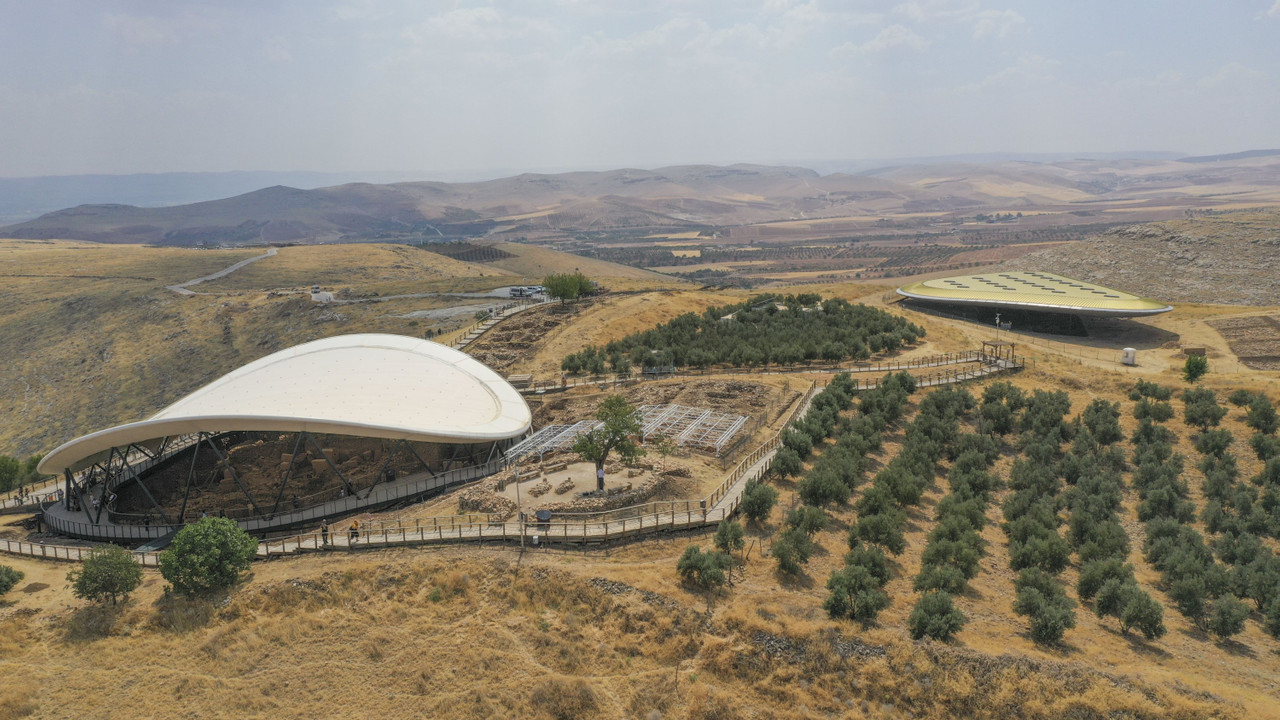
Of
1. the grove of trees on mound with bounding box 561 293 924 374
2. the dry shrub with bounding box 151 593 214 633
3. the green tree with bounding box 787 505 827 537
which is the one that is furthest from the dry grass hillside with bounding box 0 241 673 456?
the green tree with bounding box 787 505 827 537

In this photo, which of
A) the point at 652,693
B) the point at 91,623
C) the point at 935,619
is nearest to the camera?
the point at 652,693

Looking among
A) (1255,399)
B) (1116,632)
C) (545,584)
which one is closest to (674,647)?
(545,584)

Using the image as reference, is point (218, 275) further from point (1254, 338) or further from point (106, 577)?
point (1254, 338)

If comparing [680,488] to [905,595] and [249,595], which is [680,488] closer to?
[905,595]

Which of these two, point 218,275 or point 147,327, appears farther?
point 218,275

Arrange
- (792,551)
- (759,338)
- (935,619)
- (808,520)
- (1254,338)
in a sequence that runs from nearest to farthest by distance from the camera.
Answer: (935,619), (792,551), (808,520), (759,338), (1254,338)

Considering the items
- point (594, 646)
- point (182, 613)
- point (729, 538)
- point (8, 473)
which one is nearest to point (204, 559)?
point (182, 613)

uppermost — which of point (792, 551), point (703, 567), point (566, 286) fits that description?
point (566, 286)

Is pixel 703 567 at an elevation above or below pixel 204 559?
below

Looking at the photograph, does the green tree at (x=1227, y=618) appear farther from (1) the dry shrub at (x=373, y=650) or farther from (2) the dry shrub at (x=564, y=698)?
(1) the dry shrub at (x=373, y=650)
